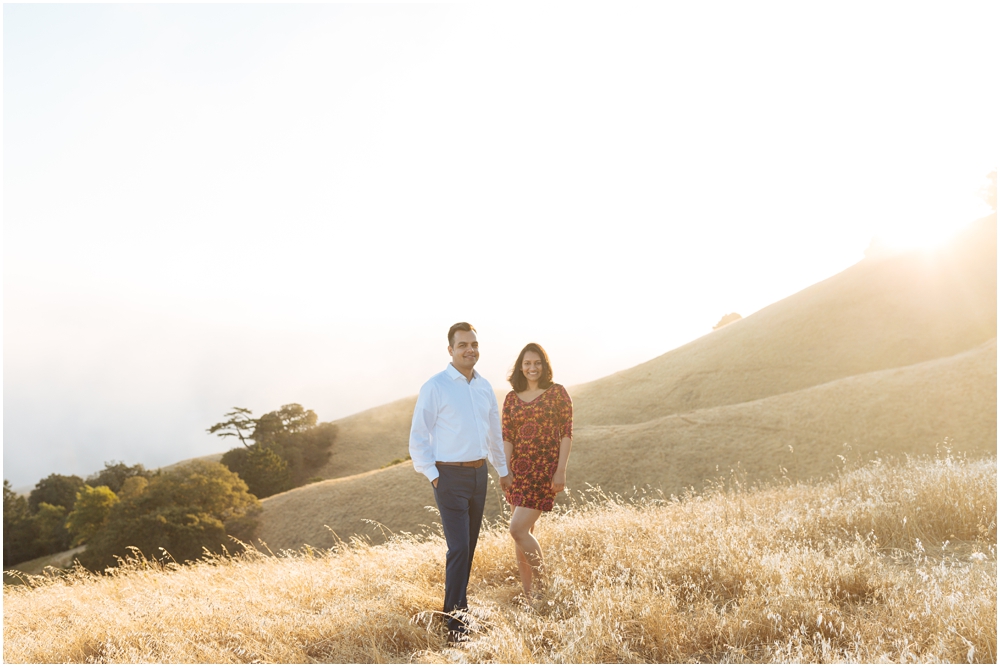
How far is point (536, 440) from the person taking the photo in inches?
210

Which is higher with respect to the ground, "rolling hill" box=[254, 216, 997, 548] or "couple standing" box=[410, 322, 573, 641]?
"couple standing" box=[410, 322, 573, 641]

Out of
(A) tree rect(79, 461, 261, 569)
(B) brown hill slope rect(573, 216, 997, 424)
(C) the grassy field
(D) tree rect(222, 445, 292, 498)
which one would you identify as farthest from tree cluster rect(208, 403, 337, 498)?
(C) the grassy field

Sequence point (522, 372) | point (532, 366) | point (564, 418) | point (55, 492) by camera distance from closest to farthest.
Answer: point (564, 418) → point (532, 366) → point (522, 372) → point (55, 492)

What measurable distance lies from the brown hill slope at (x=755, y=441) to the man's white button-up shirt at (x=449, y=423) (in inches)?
593

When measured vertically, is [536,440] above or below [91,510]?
below

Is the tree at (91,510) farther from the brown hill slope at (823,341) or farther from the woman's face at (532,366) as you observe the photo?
the woman's face at (532,366)

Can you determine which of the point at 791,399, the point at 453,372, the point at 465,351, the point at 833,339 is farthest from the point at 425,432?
the point at 833,339

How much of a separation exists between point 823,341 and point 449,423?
37.7m

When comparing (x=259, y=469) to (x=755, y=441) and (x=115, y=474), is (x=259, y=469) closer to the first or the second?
(x=115, y=474)

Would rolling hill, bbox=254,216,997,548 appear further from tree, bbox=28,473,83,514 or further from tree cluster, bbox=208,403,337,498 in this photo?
tree, bbox=28,473,83,514

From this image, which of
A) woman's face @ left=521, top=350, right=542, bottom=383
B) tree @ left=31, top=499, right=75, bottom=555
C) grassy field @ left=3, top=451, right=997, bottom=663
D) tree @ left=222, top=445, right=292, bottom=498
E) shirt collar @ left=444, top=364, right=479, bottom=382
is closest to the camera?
grassy field @ left=3, top=451, right=997, bottom=663

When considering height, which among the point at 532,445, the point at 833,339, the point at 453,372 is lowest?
the point at 833,339

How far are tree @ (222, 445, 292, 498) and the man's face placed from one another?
3779 cm

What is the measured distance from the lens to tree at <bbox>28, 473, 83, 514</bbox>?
46.3 metres
